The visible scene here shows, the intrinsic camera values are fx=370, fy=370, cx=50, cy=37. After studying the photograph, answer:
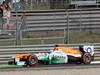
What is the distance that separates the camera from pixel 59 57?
1278cm

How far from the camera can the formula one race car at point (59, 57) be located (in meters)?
12.4

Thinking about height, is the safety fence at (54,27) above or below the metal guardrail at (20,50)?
above

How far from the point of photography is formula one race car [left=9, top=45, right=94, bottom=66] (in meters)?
12.4

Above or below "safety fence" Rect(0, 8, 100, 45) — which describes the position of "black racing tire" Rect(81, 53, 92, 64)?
below

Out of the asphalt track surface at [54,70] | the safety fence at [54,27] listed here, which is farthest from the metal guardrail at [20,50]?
the asphalt track surface at [54,70]

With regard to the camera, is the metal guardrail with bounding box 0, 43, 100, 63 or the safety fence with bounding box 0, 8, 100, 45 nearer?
the metal guardrail with bounding box 0, 43, 100, 63

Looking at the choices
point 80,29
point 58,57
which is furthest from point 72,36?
point 58,57

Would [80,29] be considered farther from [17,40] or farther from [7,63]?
[7,63]

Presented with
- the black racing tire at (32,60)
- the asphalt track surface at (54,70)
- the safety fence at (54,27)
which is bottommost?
the asphalt track surface at (54,70)

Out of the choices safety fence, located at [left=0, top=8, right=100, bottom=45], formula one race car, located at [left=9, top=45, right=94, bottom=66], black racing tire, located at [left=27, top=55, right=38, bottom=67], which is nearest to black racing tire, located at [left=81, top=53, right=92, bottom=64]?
formula one race car, located at [left=9, top=45, right=94, bottom=66]

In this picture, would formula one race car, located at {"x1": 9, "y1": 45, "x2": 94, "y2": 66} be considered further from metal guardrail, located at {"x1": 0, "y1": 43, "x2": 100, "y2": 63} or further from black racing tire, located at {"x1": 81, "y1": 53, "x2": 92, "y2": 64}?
metal guardrail, located at {"x1": 0, "y1": 43, "x2": 100, "y2": 63}

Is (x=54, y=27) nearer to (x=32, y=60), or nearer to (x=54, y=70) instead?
(x=32, y=60)

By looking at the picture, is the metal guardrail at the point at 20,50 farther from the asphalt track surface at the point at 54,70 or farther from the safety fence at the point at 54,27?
the asphalt track surface at the point at 54,70

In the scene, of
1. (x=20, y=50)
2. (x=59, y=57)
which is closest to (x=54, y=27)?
(x=20, y=50)
